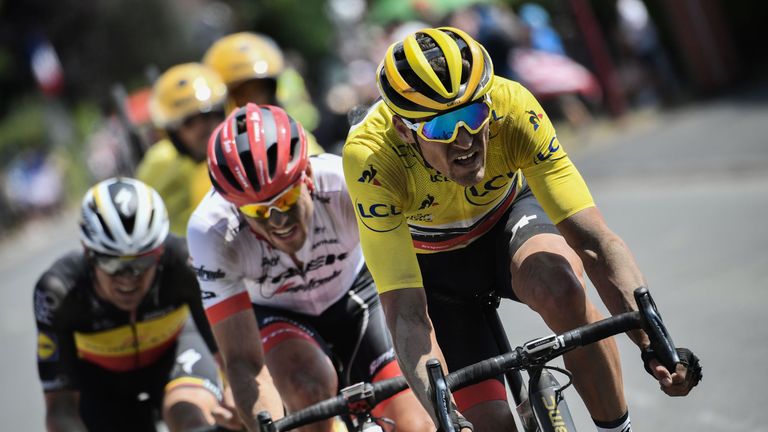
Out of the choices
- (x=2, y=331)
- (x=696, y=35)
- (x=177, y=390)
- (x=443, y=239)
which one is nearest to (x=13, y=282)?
(x=2, y=331)

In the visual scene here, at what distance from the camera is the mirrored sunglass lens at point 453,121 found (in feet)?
13.2

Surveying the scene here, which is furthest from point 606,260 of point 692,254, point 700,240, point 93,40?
point 93,40

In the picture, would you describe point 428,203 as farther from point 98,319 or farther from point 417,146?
point 98,319

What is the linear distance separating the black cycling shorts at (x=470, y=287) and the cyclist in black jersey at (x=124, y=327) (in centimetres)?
131

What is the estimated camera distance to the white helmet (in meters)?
5.72

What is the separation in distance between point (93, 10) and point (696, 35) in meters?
28.2

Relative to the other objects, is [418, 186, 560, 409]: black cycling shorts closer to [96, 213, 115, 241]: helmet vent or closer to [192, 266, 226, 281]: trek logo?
[192, 266, 226, 281]: trek logo

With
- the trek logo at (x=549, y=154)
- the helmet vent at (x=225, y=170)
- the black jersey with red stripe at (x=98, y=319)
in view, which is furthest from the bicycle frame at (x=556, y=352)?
the black jersey with red stripe at (x=98, y=319)

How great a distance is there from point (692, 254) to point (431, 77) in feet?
21.9

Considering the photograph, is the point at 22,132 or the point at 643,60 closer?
the point at 643,60

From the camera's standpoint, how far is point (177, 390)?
20.0ft

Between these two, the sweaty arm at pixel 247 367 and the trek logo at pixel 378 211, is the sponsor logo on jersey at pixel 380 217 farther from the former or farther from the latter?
the sweaty arm at pixel 247 367

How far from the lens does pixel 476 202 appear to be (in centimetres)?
466

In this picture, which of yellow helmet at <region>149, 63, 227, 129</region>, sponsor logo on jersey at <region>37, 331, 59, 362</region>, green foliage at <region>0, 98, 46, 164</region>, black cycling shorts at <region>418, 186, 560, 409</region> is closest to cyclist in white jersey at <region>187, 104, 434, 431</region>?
black cycling shorts at <region>418, 186, 560, 409</region>
